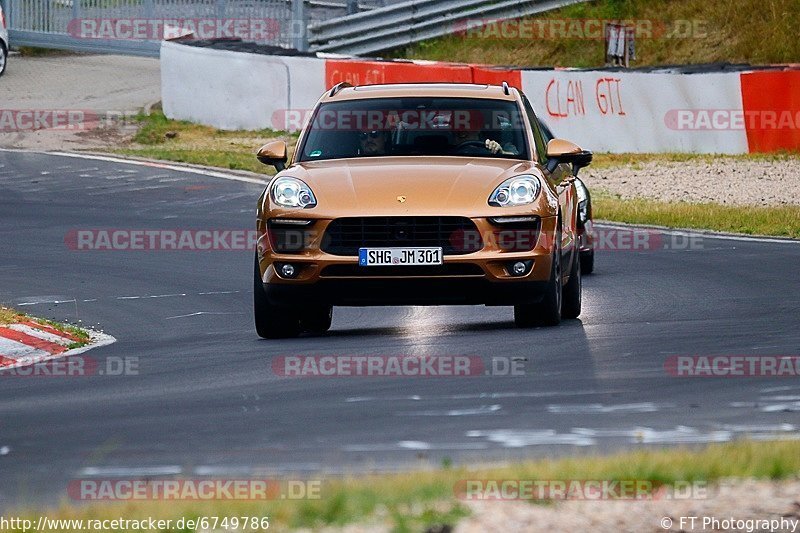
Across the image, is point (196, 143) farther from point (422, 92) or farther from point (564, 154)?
point (564, 154)

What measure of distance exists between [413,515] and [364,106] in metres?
7.26

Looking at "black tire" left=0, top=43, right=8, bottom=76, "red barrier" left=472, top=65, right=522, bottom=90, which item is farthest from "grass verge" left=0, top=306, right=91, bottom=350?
"black tire" left=0, top=43, right=8, bottom=76

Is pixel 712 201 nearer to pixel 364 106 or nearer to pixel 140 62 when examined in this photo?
pixel 364 106

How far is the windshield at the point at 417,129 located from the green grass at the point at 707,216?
732 cm

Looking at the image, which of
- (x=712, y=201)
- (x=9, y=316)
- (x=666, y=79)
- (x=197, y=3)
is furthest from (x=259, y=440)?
(x=197, y=3)

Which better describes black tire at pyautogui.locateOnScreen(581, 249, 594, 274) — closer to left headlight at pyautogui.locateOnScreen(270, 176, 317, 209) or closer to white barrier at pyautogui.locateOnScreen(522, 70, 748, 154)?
left headlight at pyautogui.locateOnScreen(270, 176, 317, 209)

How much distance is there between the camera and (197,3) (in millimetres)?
35688

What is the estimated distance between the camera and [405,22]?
124ft

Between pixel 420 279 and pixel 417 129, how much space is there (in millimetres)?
1601

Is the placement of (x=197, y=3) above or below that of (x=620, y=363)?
above

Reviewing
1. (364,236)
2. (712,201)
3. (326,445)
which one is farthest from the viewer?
(712,201)

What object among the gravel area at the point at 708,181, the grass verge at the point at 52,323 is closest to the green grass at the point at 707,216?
the gravel area at the point at 708,181

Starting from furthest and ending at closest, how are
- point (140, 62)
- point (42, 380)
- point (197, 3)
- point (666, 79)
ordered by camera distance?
point (140, 62) < point (197, 3) < point (666, 79) < point (42, 380)

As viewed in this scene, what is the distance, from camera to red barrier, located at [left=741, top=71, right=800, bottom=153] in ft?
84.6
